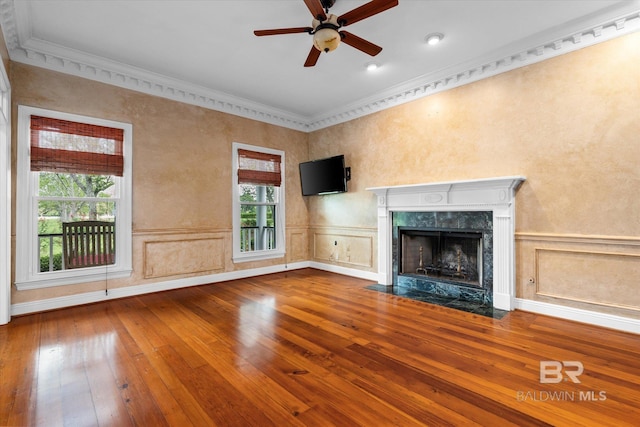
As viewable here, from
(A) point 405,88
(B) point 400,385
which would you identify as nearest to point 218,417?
(B) point 400,385

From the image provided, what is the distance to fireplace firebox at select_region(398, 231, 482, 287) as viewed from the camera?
13.1 ft

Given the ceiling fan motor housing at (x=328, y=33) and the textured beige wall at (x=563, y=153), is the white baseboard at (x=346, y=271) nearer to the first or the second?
the textured beige wall at (x=563, y=153)

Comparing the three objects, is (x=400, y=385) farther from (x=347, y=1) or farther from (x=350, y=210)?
(x=350, y=210)

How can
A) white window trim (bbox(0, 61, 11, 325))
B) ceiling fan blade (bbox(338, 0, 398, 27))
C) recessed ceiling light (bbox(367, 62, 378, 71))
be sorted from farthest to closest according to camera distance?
recessed ceiling light (bbox(367, 62, 378, 71)) → white window trim (bbox(0, 61, 11, 325)) → ceiling fan blade (bbox(338, 0, 398, 27))

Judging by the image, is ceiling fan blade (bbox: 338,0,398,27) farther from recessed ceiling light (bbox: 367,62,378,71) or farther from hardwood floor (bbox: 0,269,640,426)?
hardwood floor (bbox: 0,269,640,426)

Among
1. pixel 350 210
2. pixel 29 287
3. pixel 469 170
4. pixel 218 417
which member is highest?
pixel 469 170

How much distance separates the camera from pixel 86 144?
3.79m

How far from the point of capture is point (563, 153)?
3234 millimetres

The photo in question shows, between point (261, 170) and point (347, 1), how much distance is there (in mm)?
3335

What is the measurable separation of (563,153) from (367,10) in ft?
8.52

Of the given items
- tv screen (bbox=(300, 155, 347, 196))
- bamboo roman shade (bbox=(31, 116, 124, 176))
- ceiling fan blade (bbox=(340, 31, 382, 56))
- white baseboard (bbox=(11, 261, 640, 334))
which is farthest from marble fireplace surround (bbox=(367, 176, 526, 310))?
bamboo roman shade (bbox=(31, 116, 124, 176))

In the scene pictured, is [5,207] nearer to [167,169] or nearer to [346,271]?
[167,169]

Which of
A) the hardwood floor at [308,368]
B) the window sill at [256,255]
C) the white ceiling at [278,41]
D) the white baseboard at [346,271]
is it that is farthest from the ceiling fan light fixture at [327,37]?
the window sill at [256,255]

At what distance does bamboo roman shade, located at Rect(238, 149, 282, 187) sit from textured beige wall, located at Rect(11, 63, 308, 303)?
0.74ft
